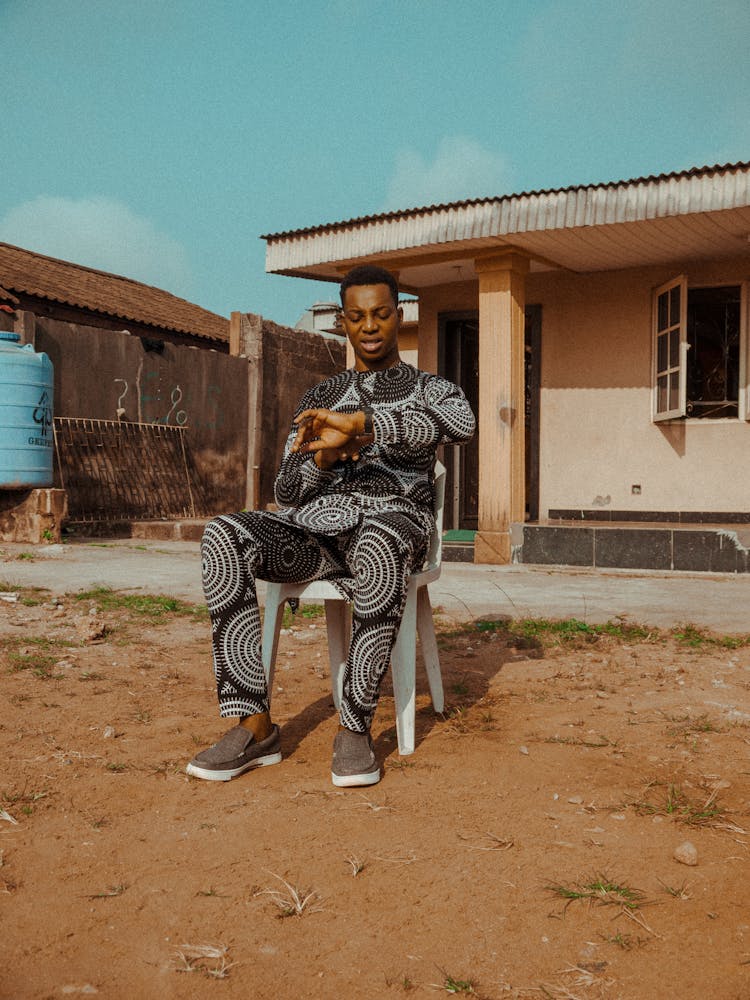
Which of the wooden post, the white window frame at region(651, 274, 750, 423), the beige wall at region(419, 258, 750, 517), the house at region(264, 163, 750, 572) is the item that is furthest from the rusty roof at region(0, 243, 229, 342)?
the white window frame at region(651, 274, 750, 423)

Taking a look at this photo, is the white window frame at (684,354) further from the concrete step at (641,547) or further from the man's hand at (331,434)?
the man's hand at (331,434)

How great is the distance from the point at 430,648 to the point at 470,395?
696 cm

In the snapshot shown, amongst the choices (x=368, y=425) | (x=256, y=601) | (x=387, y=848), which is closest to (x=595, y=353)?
(x=368, y=425)

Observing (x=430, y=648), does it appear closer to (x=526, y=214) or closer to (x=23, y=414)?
(x=526, y=214)

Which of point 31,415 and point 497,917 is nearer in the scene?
point 497,917

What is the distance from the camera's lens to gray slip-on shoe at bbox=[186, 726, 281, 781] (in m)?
2.37

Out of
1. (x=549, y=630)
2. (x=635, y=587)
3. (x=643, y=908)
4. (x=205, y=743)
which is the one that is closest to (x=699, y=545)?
(x=635, y=587)

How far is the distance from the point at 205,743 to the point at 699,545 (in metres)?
5.15

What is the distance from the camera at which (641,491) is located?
8.18 metres

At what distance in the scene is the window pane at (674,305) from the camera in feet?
25.4

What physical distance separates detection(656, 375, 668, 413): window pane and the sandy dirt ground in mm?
4926

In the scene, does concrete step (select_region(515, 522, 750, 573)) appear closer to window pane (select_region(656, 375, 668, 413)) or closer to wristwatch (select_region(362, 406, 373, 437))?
window pane (select_region(656, 375, 668, 413))

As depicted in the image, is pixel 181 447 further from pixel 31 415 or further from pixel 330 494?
pixel 330 494

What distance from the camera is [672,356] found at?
784 cm
